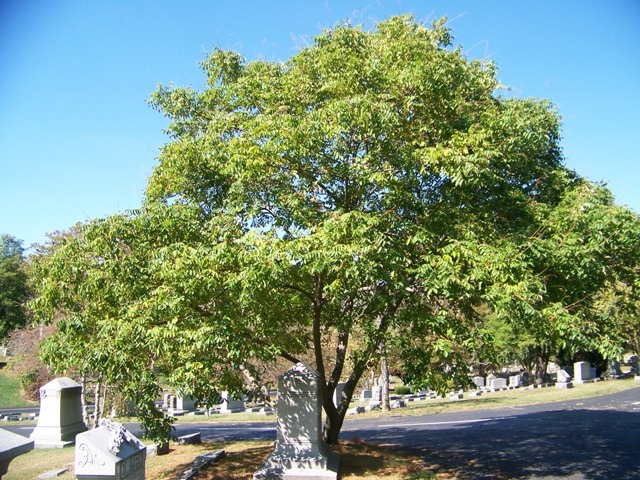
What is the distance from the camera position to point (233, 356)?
26.8 feet

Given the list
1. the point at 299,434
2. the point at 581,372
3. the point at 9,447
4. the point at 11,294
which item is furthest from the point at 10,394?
the point at 9,447

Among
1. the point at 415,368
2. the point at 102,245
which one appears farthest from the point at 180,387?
the point at 415,368

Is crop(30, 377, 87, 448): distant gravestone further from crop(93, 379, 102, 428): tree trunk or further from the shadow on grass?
the shadow on grass

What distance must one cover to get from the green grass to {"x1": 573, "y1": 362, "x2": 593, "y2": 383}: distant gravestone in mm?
35310

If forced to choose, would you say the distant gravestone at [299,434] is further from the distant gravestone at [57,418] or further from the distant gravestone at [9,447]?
the distant gravestone at [57,418]

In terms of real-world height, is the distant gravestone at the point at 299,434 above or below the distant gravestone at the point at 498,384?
above

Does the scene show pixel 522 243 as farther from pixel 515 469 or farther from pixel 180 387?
pixel 180 387

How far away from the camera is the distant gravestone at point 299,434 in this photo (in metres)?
9.73

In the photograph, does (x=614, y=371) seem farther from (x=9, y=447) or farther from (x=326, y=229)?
(x=9, y=447)

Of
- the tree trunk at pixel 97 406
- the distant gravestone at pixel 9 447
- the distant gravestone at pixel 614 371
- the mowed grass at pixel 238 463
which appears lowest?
the distant gravestone at pixel 614 371

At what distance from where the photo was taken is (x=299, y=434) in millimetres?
10086

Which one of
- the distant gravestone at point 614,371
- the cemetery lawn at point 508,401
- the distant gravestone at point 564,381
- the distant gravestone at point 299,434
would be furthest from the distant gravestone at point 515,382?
the distant gravestone at point 299,434

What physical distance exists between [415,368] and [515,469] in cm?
371

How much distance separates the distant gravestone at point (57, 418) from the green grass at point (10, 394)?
75.8 ft
